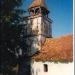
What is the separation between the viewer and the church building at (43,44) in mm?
2580

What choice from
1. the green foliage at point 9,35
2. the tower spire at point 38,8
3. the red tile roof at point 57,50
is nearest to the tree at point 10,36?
the green foliage at point 9,35

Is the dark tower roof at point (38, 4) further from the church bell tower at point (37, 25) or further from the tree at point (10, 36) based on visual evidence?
the tree at point (10, 36)

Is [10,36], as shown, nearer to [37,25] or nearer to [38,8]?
[37,25]

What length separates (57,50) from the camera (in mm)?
2541

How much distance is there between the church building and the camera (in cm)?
258

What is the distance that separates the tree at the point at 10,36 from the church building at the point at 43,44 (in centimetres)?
10

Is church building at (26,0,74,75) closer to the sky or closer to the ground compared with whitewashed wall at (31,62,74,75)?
closer to the sky

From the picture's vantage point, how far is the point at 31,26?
270 cm

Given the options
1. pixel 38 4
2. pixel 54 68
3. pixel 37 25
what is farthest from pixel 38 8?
pixel 54 68

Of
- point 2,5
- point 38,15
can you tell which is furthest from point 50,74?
point 2,5

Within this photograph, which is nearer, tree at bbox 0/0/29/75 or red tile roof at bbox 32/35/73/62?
red tile roof at bbox 32/35/73/62

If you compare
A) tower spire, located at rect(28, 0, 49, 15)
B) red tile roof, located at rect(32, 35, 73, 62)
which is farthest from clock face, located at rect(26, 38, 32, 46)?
tower spire, located at rect(28, 0, 49, 15)

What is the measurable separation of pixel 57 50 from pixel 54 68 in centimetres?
22

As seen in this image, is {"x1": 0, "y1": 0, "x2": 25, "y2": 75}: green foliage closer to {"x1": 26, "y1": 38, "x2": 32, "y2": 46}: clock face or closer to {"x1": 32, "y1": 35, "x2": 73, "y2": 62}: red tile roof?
{"x1": 26, "y1": 38, "x2": 32, "y2": 46}: clock face
